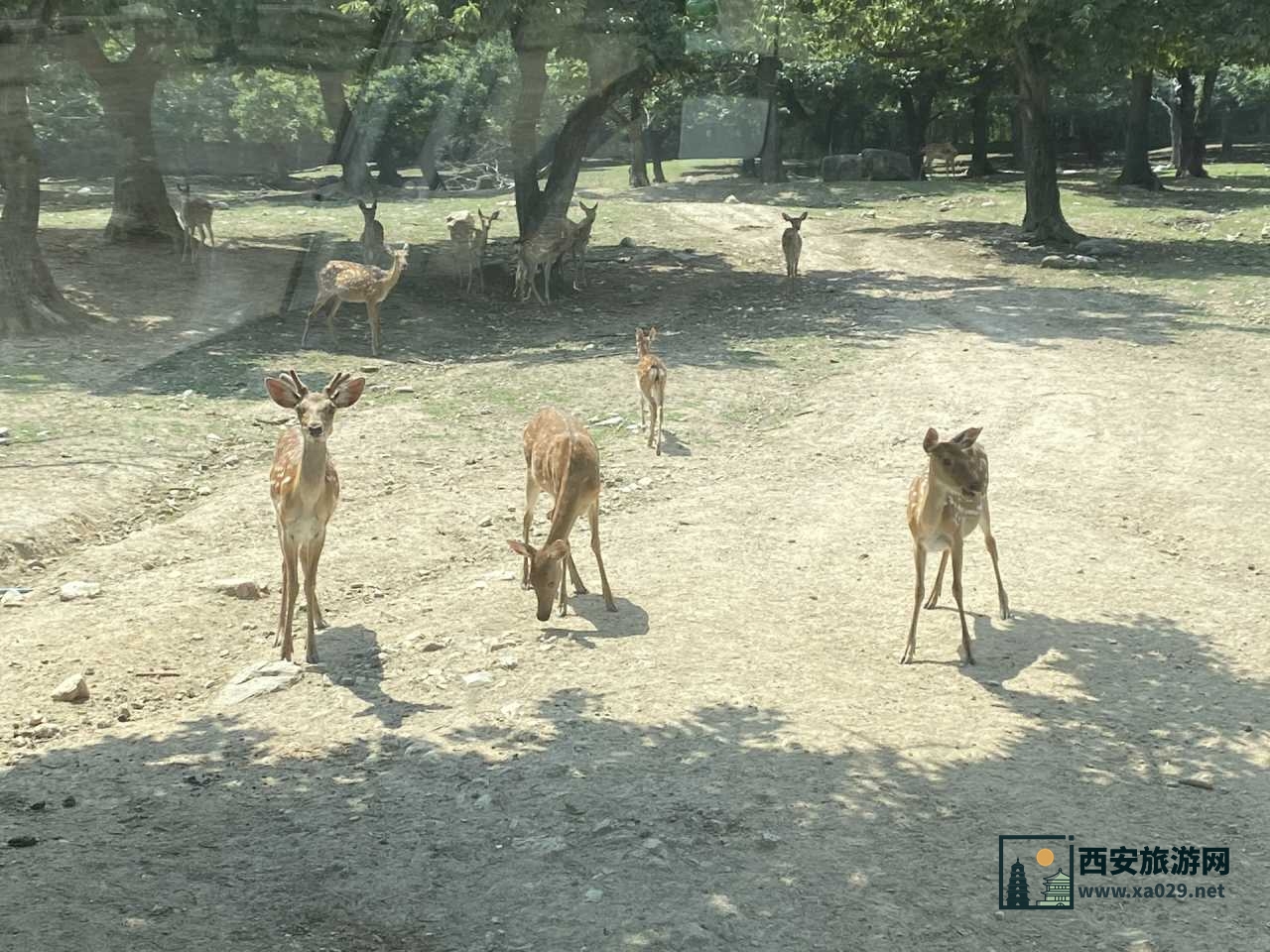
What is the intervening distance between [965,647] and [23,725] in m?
5.43

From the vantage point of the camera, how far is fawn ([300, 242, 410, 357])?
18797 millimetres

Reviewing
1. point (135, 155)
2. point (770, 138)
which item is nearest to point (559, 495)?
point (135, 155)

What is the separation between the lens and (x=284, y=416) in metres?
14.8

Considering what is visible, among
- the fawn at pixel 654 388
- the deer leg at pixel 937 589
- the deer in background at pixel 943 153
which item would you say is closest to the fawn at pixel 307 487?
the deer leg at pixel 937 589

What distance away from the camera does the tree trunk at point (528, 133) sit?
22634 millimetres

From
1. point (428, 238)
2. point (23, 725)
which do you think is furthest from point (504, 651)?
point (428, 238)

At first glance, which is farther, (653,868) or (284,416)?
(284,416)

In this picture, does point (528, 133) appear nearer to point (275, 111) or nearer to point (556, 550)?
point (556, 550)

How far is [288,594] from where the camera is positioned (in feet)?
28.3

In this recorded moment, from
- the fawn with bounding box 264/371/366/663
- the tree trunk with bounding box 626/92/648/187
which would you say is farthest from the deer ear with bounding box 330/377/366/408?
the tree trunk with bounding box 626/92/648/187

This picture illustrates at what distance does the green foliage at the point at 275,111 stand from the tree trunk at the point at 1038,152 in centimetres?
2800

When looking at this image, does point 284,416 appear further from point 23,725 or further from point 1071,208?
point 1071,208

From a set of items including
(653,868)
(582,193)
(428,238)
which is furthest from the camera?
(582,193)

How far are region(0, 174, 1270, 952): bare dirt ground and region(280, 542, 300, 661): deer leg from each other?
291 millimetres
